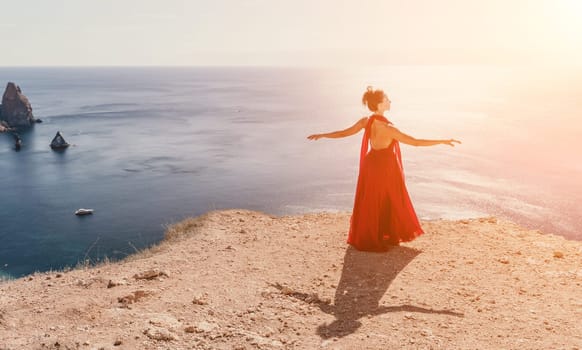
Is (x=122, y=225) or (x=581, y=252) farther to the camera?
(x=122, y=225)

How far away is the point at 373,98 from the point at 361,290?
369 centimetres

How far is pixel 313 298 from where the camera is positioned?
6934mm

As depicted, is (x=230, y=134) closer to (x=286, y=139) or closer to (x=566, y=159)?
(x=286, y=139)

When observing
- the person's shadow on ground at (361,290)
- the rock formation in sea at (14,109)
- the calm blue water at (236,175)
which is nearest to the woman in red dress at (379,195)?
the person's shadow on ground at (361,290)

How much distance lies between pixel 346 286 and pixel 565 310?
3.13 metres

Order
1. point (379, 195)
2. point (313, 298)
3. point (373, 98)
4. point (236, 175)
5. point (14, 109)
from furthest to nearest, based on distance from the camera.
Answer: point (14, 109) → point (236, 175) → point (379, 195) → point (373, 98) → point (313, 298)

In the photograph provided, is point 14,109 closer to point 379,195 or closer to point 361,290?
point 379,195

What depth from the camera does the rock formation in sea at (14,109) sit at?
93.5m

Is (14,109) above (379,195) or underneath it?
underneath

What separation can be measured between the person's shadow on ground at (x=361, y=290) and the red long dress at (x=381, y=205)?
259mm

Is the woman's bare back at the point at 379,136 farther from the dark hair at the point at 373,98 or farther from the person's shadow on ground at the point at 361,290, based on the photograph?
the person's shadow on ground at the point at 361,290

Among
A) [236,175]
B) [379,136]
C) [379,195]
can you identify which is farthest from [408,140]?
[236,175]

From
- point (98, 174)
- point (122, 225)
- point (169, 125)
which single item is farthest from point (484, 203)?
point (169, 125)

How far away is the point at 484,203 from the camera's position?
40.0 meters
